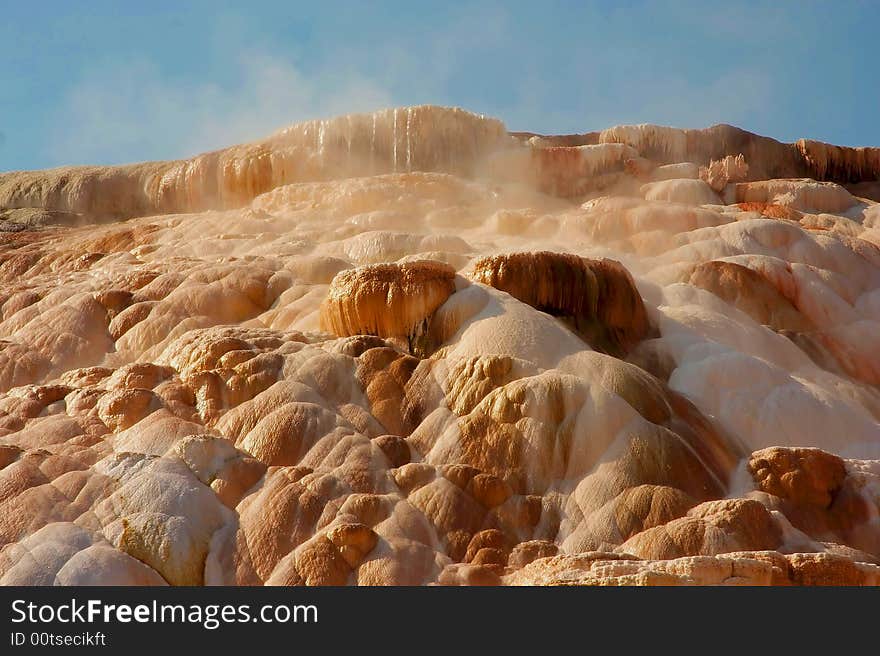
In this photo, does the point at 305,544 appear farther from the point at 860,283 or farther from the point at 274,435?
the point at 860,283

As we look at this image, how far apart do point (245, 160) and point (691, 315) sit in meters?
7.57

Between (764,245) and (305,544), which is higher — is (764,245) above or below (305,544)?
above

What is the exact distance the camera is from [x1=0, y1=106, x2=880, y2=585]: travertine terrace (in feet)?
24.2

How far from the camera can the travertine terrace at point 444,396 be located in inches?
290

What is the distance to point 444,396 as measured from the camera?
8695mm

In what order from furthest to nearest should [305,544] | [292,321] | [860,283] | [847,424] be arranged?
[860,283], [292,321], [847,424], [305,544]

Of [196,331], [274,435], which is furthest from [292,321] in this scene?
[274,435]

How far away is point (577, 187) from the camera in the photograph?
1574cm

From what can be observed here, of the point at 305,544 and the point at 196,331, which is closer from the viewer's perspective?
the point at 305,544
